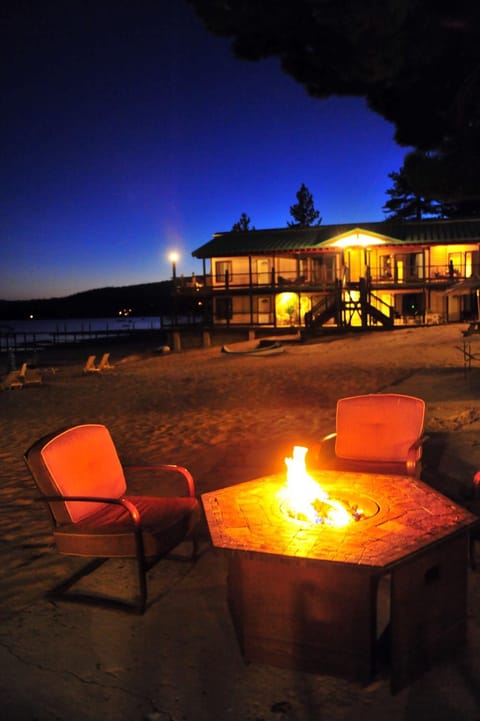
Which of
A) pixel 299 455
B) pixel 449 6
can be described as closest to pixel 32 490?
pixel 299 455

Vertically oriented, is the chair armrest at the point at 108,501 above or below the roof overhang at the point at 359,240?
below

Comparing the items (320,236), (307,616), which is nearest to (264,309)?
(320,236)

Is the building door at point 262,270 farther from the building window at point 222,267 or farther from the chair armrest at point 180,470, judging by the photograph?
the chair armrest at point 180,470

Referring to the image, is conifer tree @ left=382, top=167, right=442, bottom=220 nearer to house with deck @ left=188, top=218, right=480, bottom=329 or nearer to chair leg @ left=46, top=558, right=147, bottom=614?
Answer: house with deck @ left=188, top=218, right=480, bottom=329

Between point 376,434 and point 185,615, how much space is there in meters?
2.81

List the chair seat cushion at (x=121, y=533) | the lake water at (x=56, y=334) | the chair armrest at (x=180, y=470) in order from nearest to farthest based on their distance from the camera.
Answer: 1. the chair seat cushion at (x=121, y=533)
2. the chair armrest at (x=180, y=470)
3. the lake water at (x=56, y=334)

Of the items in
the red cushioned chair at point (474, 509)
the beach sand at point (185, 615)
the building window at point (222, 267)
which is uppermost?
the building window at point (222, 267)

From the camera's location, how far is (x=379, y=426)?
19.6 feet

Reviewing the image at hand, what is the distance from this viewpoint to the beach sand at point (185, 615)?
3154 millimetres

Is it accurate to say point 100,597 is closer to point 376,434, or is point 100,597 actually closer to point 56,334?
point 376,434

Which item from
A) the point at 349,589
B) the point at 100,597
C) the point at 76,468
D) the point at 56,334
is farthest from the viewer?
the point at 56,334

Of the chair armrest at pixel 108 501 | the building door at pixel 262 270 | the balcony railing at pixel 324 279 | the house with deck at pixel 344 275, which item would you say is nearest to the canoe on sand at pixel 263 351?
the house with deck at pixel 344 275

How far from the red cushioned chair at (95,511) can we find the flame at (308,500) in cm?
97

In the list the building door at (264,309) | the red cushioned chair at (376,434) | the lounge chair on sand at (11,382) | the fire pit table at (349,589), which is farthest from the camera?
the building door at (264,309)
